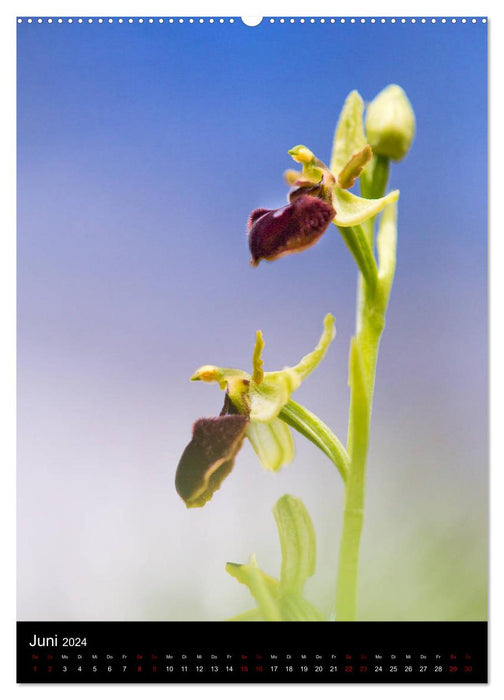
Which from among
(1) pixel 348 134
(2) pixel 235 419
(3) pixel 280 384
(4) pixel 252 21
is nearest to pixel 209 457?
(2) pixel 235 419

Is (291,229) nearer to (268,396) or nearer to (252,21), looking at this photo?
(268,396)

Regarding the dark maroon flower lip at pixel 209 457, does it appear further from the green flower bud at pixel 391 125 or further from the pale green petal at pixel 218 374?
the green flower bud at pixel 391 125

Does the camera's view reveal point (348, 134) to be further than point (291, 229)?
Yes

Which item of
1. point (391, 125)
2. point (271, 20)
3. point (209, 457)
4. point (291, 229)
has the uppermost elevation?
point (271, 20)

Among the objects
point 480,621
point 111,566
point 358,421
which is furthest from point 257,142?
point 480,621

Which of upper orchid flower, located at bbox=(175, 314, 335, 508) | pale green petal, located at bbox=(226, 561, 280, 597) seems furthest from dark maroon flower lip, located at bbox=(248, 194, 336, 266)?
pale green petal, located at bbox=(226, 561, 280, 597)

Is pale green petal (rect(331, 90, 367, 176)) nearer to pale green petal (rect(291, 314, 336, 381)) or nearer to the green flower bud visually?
the green flower bud

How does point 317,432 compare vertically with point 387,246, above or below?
below

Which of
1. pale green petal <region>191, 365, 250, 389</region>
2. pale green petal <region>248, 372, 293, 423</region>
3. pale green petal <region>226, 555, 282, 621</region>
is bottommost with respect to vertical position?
pale green petal <region>226, 555, 282, 621</region>
